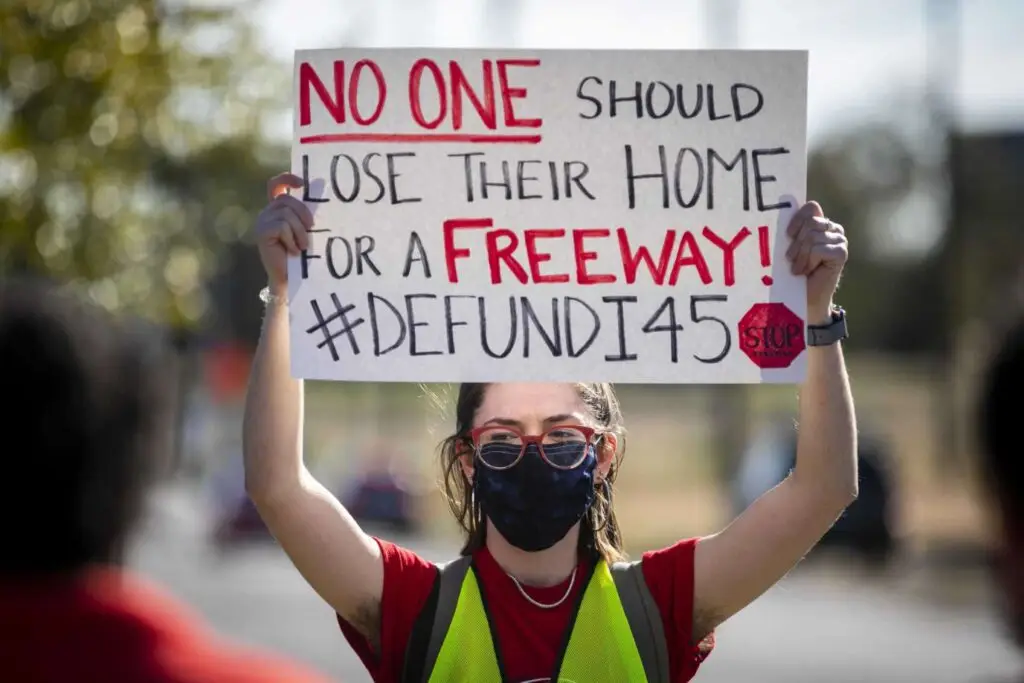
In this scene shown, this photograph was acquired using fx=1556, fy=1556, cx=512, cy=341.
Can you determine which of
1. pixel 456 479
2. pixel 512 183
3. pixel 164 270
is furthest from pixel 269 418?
pixel 164 270

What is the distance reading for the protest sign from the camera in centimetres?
347

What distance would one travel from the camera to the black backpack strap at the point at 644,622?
3205mm

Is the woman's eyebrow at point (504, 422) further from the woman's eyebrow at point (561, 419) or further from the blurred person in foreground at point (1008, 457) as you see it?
the blurred person in foreground at point (1008, 457)

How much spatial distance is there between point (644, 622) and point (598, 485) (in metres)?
0.41

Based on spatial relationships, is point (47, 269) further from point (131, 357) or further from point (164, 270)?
point (131, 357)

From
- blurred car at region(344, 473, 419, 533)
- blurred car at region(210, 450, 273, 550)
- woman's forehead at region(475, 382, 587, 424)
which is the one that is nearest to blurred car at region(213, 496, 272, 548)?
blurred car at region(210, 450, 273, 550)

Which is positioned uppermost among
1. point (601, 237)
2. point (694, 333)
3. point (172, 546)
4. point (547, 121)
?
point (547, 121)

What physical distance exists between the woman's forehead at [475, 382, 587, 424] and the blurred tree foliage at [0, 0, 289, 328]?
501 centimetres

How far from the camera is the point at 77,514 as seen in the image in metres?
1.94

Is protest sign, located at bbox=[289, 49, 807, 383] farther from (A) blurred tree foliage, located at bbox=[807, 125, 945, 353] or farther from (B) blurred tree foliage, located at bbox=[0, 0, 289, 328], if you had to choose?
(A) blurred tree foliage, located at bbox=[807, 125, 945, 353]

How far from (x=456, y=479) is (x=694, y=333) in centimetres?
63

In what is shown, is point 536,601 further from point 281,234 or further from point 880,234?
point 880,234

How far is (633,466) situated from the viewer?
138 ft

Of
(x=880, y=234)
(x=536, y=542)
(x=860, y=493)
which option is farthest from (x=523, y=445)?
(x=880, y=234)
